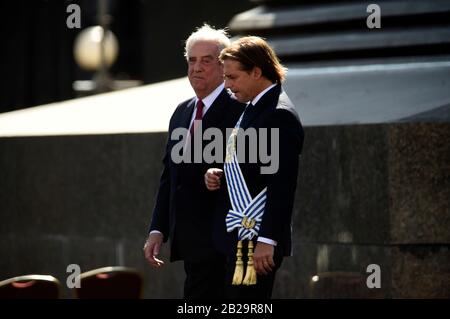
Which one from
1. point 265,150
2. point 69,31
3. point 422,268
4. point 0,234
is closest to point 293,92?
point 422,268

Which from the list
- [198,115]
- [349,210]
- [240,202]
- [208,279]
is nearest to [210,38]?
[198,115]

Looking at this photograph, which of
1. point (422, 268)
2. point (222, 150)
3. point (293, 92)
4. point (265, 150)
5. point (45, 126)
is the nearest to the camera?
point (265, 150)

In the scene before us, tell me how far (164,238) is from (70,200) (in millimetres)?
3547

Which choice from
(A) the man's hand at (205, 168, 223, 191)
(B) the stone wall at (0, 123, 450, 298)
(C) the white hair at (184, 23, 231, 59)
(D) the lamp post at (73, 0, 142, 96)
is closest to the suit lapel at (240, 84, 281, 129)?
(A) the man's hand at (205, 168, 223, 191)

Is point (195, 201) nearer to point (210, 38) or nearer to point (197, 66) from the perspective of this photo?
point (197, 66)

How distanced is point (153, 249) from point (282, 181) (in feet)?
3.75

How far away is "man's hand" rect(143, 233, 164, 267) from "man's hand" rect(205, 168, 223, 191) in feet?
2.21

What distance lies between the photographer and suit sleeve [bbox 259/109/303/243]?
622 centimetres

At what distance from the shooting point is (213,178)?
6.53 meters

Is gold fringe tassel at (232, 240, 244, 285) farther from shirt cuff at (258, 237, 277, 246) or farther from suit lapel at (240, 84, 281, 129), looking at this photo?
suit lapel at (240, 84, 281, 129)

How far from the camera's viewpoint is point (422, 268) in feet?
28.1

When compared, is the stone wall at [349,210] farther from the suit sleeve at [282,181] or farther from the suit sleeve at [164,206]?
the suit sleeve at [282,181]

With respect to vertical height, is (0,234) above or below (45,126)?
below
